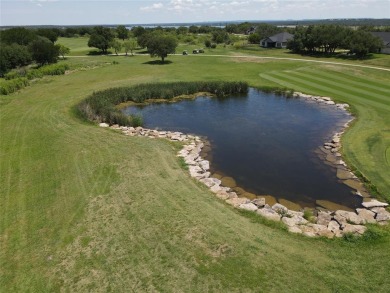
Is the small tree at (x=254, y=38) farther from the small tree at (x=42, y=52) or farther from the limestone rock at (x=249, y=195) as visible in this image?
the limestone rock at (x=249, y=195)

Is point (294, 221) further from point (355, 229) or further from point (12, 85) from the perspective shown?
point (12, 85)

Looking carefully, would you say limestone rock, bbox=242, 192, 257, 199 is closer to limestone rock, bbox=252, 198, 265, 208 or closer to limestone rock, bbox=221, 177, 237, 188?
limestone rock, bbox=252, 198, 265, 208

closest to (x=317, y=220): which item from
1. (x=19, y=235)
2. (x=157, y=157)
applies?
(x=157, y=157)

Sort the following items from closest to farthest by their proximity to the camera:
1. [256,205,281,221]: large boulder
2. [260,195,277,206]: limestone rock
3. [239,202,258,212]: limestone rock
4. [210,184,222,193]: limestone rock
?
[256,205,281,221]: large boulder, [239,202,258,212]: limestone rock, [260,195,277,206]: limestone rock, [210,184,222,193]: limestone rock

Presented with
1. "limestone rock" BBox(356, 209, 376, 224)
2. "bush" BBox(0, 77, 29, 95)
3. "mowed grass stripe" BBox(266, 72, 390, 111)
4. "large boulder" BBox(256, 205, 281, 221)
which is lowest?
"limestone rock" BBox(356, 209, 376, 224)

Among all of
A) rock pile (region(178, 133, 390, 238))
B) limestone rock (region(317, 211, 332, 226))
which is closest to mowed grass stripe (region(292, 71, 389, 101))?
rock pile (region(178, 133, 390, 238))

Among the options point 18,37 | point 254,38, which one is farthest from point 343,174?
point 254,38
